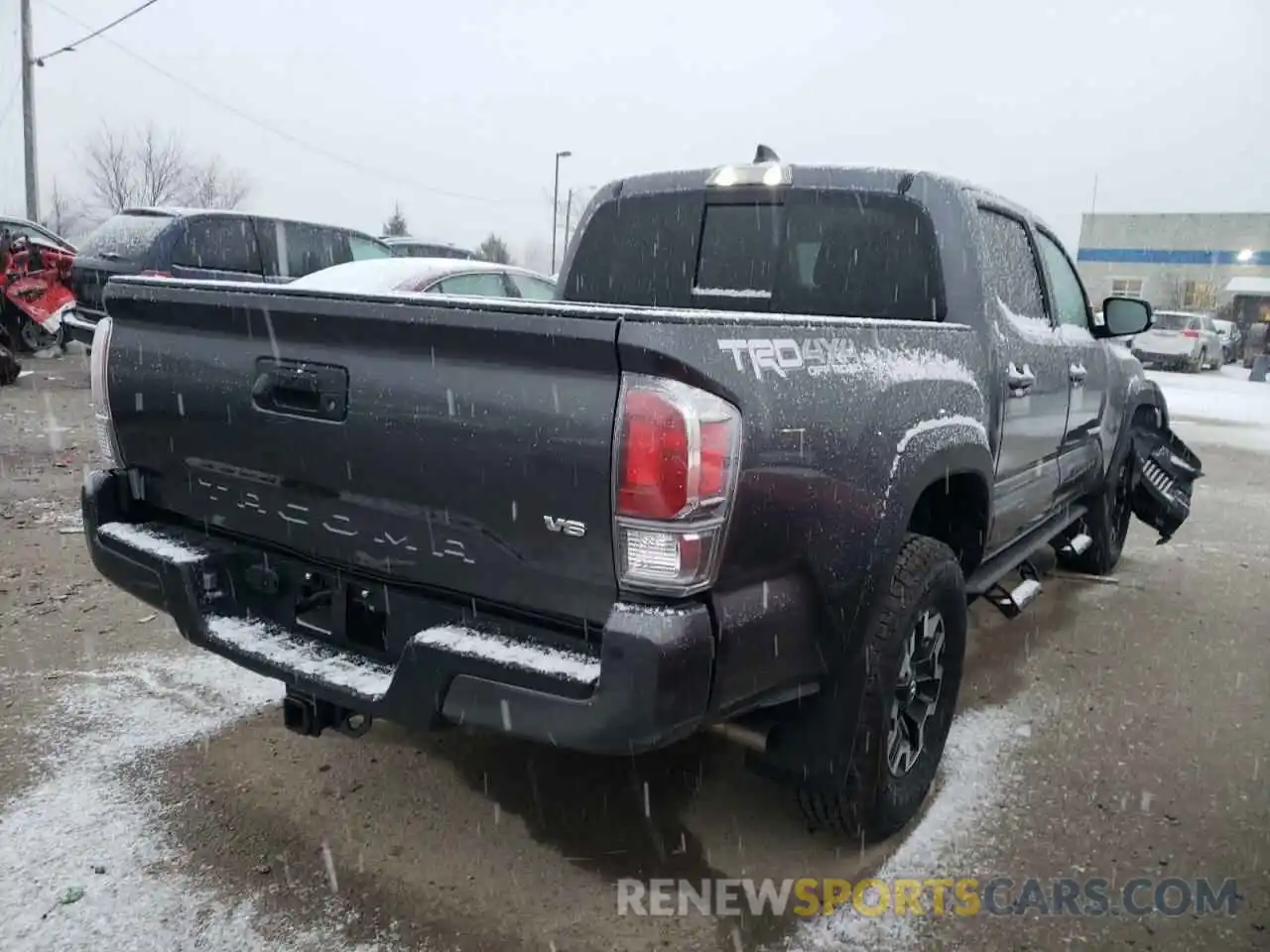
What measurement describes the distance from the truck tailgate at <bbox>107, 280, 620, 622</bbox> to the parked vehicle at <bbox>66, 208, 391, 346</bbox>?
26.5 ft

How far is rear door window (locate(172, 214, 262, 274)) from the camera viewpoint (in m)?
10.4

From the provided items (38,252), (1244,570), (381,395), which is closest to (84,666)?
(381,395)

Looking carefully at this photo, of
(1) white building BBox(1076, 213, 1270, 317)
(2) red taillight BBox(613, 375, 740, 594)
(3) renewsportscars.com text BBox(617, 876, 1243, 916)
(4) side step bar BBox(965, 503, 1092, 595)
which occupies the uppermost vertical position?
(1) white building BBox(1076, 213, 1270, 317)

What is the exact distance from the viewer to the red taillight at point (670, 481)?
6.59ft

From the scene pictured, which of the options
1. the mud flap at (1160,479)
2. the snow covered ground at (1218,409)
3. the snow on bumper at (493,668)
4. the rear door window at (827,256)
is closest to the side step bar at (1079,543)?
the mud flap at (1160,479)

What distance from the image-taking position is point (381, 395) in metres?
2.38

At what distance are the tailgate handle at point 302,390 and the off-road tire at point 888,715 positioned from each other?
5.03ft

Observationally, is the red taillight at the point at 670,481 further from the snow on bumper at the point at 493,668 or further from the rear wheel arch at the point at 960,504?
the rear wheel arch at the point at 960,504

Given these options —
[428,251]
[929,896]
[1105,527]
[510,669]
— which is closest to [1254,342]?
[428,251]

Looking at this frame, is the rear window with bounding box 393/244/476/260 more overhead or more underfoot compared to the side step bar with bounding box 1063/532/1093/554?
more overhead

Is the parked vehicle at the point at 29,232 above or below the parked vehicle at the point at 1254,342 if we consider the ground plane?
above

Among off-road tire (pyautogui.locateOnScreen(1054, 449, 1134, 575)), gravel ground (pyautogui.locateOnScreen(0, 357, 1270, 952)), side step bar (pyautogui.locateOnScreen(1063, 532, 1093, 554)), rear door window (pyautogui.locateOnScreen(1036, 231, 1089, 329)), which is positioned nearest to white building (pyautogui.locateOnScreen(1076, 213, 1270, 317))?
off-road tire (pyautogui.locateOnScreen(1054, 449, 1134, 575))

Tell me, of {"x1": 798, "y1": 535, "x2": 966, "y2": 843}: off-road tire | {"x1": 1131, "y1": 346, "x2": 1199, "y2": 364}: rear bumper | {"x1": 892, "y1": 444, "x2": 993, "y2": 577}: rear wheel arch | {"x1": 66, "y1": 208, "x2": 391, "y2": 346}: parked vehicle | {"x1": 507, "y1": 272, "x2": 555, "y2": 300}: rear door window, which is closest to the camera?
{"x1": 798, "y1": 535, "x2": 966, "y2": 843}: off-road tire

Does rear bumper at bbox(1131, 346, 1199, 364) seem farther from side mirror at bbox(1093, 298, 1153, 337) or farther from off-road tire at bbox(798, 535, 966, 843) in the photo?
off-road tire at bbox(798, 535, 966, 843)
